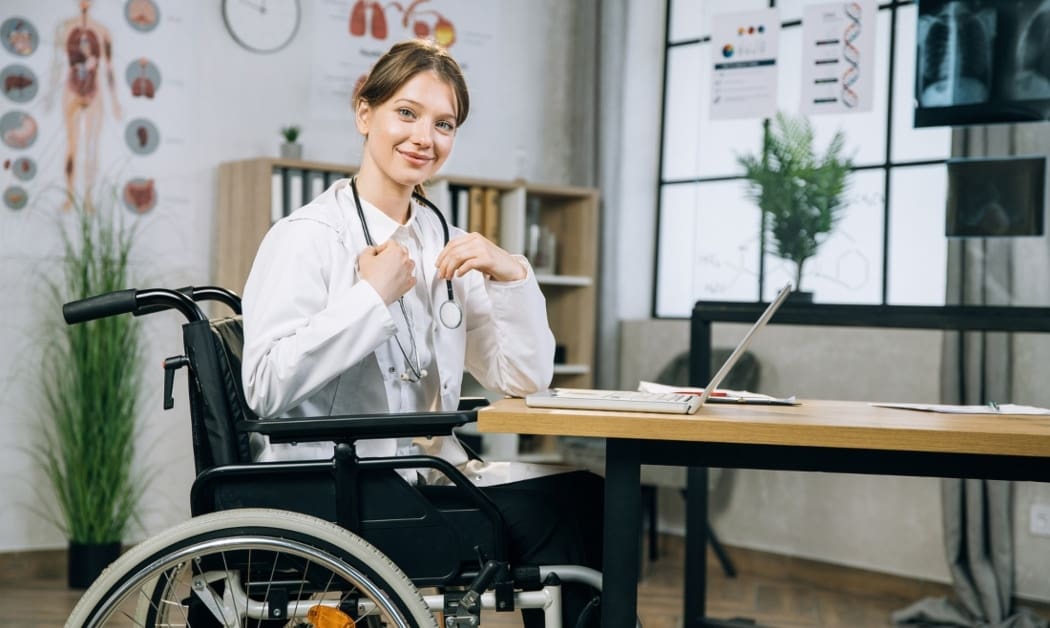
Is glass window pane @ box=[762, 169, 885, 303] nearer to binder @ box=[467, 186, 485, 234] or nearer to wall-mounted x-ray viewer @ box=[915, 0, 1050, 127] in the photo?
wall-mounted x-ray viewer @ box=[915, 0, 1050, 127]

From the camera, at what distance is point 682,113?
485cm

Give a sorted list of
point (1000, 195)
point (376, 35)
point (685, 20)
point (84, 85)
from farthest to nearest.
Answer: point (685, 20) → point (376, 35) → point (84, 85) → point (1000, 195)

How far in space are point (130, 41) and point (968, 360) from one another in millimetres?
3029

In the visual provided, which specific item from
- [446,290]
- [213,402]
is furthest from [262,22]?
[213,402]

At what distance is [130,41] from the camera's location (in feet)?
13.1

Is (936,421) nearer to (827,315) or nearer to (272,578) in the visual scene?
(272,578)

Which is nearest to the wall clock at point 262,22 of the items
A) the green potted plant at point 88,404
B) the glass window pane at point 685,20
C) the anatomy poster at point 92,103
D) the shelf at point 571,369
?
the anatomy poster at point 92,103

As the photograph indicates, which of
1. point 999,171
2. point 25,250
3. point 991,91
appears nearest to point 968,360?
point 999,171

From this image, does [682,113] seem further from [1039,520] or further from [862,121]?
[1039,520]

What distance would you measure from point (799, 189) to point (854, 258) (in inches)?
15.1

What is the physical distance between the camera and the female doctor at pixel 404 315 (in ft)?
5.22

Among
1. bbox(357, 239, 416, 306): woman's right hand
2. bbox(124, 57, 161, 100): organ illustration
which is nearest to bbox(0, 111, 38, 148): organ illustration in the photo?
bbox(124, 57, 161, 100): organ illustration

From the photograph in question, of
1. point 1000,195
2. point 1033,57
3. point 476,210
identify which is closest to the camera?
point 1033,57

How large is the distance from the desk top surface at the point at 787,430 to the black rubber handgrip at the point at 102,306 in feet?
1.79
